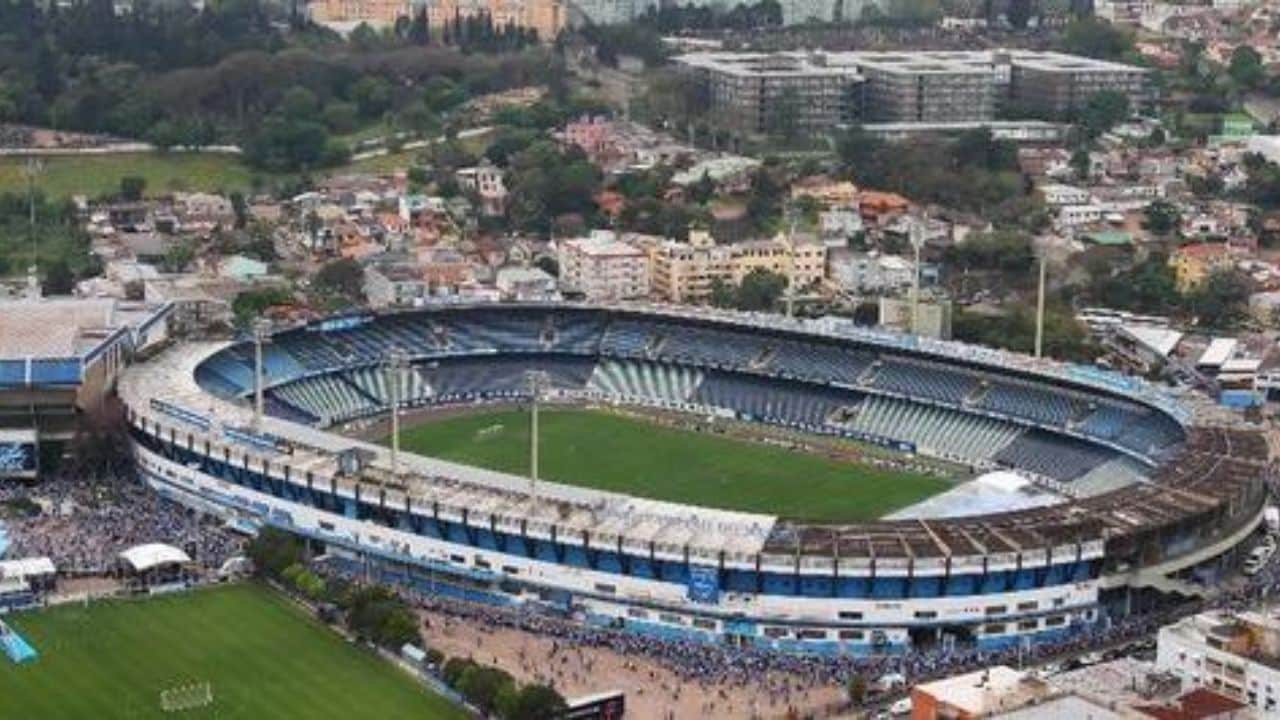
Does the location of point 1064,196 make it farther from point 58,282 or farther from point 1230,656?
point 1230,656

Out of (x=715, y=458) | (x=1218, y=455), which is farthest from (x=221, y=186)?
(x=1218, y=455)

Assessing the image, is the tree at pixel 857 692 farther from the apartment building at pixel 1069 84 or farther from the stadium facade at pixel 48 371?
the apartment building at pixel 1069 84

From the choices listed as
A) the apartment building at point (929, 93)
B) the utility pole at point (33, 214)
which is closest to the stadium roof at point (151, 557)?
the utility pole at point (33, 214)

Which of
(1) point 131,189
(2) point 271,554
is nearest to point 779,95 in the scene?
(1) point 131,189

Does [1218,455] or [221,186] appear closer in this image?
[1218,455]

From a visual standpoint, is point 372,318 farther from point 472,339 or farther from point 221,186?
point 221,186

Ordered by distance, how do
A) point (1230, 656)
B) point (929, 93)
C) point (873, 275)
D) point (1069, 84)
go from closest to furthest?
point (1230, 656), point (873, 275), point (929, 93), point (1069, 84)
